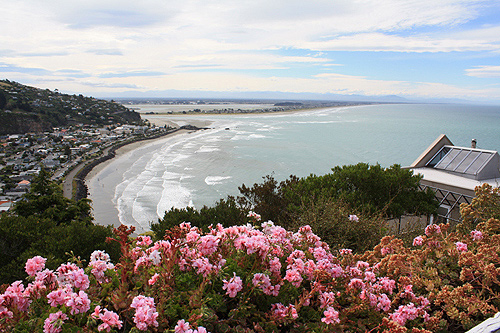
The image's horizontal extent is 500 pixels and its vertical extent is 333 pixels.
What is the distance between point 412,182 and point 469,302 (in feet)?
31.5

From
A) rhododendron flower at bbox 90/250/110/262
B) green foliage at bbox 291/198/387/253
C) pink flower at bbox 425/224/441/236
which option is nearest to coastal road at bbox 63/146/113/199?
green foliage at bbox 291/198/387/253

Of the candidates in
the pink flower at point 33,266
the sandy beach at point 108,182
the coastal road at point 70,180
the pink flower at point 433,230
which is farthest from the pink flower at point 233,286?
the coastal road at point 70,180

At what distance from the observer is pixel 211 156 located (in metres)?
41.6

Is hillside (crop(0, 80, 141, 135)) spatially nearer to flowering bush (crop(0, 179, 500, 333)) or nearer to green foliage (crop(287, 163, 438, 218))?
green foliage (crop(287, 163, 438, 218))

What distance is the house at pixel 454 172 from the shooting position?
445 inches

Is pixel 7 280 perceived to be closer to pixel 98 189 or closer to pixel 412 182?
pixel 412 182

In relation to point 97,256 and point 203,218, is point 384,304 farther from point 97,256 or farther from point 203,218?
point 203,218

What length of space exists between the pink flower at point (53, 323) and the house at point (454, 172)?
11.8 metres

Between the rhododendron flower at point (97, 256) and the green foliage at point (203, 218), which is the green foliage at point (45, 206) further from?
the rhododendron flower at point (97, 256)

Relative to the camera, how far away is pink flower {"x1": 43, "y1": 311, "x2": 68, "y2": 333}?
6.11 feet

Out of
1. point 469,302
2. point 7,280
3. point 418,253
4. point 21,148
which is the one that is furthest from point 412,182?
point 21,148

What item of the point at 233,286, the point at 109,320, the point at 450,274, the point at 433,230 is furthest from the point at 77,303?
the point at 433,230

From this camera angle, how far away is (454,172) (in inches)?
542

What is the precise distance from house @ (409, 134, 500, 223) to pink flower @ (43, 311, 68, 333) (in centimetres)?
1178
